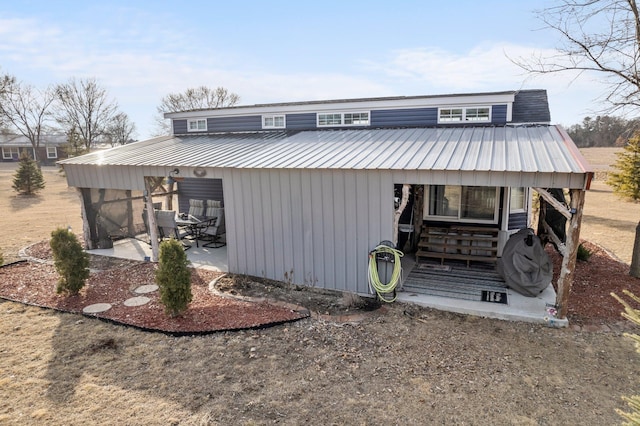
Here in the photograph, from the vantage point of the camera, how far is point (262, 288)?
22.1 ft

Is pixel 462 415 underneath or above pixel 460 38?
underneath

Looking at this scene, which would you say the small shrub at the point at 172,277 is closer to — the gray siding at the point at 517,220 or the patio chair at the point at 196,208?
the patio chair at the point at 196,208

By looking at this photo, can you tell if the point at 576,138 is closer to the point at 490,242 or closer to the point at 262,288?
the point at 490,242

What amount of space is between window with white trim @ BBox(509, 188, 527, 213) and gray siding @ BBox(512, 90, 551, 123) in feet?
5.69

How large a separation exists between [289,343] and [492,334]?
2698 mm

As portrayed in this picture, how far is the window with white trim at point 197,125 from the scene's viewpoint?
11.9 meters

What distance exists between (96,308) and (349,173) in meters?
4.55

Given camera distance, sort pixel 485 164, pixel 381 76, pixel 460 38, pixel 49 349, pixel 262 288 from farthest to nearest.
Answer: pixel 381 76 < pixel 460 38 < pixel 262 288 < pixel 485 164 < pixel 49 349

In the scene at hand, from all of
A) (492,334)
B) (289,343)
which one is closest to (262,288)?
(289,343)

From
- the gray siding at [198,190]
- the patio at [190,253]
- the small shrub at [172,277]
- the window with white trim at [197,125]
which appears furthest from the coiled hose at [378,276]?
the window with white trim at [197,125]

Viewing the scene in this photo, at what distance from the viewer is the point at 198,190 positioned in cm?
1207

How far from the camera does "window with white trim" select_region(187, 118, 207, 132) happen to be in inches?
470

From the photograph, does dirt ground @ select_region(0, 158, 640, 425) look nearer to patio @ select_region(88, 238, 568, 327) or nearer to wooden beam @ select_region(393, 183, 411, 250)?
patio @ select_region(88, 238, 568, 327)

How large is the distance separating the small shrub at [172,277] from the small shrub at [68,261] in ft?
6.78
